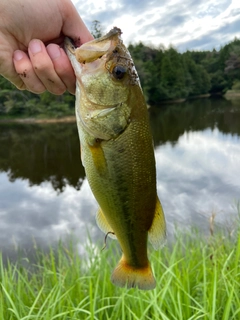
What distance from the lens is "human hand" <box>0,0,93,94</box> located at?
6.27 ft

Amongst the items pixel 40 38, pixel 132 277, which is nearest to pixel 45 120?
pixel 40 38

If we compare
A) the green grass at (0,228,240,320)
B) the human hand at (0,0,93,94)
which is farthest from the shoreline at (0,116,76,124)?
the human hand at (0,0,93,94)

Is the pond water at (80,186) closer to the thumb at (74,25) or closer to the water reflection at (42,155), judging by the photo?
the water reflection at (42,155)

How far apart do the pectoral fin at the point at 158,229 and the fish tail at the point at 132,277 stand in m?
0.19

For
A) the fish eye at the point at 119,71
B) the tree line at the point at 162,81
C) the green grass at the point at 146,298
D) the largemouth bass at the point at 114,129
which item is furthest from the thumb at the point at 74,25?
the tree line at the point at 162,81

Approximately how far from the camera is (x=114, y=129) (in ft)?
5.17

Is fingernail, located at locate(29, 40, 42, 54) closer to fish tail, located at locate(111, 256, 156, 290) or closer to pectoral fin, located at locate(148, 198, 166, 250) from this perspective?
pectoral fin, located at locate(148, 198, 166, 250)

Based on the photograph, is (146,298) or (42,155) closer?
(146,298)

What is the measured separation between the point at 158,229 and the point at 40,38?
1423 millimetres

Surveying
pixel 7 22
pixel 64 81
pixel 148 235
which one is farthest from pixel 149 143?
pixel 7 22

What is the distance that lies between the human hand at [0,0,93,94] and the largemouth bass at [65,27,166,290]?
293 mm

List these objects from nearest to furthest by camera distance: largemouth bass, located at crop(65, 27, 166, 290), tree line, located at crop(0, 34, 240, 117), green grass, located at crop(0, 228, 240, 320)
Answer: largemouth bass, located at crop(65, 27, 166, 290) < green grass, located at crop(0, 228, 240, 320) < tree line, located at crop(0, 34, 240, 117)

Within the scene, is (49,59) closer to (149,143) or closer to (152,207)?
(149,143)

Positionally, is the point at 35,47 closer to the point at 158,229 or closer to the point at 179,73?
the point at 158,229
